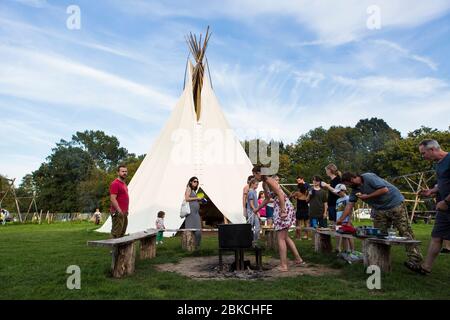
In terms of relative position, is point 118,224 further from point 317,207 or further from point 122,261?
point 317,207

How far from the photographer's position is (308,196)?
31.8 feet

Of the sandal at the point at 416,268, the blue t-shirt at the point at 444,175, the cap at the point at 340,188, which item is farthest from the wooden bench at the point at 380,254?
the cap at the point at 340,188

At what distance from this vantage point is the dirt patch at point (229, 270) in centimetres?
525

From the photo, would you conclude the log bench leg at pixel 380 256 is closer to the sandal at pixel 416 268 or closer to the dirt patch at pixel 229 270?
the sandal at pixel 416 268

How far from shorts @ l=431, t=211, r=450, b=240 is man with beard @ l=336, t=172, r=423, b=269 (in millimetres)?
450

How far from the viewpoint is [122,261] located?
5.23 m

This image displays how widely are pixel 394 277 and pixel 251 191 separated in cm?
413

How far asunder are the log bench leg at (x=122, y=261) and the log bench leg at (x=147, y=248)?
62.7 inches

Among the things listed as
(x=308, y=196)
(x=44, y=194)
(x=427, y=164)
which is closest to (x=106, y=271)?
(x=308, y=196)

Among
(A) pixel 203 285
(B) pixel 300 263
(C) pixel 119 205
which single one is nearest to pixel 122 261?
(A) pixel 203 285

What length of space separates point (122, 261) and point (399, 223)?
12.1 feet

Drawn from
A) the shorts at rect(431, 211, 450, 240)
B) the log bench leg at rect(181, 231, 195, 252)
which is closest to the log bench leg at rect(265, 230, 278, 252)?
the log bench leg at rect(181, 231, 195, 252)

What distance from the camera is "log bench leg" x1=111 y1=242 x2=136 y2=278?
5156 millimetres
